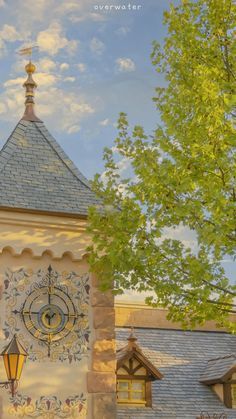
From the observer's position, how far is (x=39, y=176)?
12.6 metres

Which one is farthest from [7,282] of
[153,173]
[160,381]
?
[160,381]

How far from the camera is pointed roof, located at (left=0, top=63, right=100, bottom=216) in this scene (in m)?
12.0

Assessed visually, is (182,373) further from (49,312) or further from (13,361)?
(13,361)

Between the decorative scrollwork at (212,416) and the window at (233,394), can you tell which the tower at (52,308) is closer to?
the decorative scrollwork at (212,416)

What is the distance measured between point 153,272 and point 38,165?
9.87 ft

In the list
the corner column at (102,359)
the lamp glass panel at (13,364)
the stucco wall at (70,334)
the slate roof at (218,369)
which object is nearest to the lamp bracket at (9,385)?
the stucco wall at (70,334)

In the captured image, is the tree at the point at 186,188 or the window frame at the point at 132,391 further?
the window frame at the point at 132,391

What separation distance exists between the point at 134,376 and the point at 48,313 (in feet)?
16.4

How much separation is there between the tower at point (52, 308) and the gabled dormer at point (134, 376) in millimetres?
4189

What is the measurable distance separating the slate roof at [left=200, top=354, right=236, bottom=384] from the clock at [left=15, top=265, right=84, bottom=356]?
252 inches

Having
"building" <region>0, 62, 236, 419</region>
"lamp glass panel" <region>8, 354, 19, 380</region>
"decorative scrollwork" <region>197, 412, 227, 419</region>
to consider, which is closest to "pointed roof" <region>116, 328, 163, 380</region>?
"decorative scrollwork" <region>197, 412, 227, 419</region>

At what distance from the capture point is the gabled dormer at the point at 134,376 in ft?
51.8

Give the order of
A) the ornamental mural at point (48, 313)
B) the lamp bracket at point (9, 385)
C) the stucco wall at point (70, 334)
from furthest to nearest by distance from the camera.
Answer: the ornamental mural at point (48, 313) < the stucco wall at point (70, 334) < the lamp bracket at point (9, 385)

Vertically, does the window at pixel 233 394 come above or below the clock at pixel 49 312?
below
